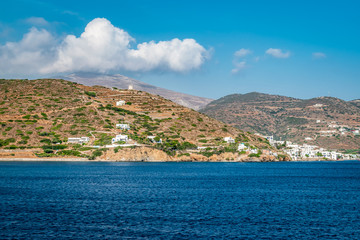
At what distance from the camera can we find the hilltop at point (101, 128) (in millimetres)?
127625

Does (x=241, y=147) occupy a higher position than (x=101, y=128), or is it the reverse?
(x=101, y=128)

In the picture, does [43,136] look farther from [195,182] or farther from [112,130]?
[195,182]

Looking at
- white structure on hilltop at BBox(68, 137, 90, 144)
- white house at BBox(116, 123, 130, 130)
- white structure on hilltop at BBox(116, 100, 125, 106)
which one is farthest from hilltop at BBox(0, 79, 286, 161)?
white house at BBox(116, 123, 130, 130)

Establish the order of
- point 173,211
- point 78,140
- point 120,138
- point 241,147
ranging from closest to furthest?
point 173,211, point 78,140, point 120,138, point 241,147

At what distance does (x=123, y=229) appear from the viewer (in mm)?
31547

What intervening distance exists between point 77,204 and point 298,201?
85.8 feet

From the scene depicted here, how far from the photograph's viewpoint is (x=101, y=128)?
14300cm

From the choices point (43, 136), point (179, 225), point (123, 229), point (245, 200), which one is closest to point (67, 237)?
point (123, 229)

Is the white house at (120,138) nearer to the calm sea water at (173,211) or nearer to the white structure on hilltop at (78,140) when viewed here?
the white structure on hilltop at (78,140)

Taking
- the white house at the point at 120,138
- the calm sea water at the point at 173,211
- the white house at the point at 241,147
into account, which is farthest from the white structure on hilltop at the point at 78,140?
the calm sea water at the point at 173,211

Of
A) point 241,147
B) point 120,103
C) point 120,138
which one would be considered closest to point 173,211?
point 120,138

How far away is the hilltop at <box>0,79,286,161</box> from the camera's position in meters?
128

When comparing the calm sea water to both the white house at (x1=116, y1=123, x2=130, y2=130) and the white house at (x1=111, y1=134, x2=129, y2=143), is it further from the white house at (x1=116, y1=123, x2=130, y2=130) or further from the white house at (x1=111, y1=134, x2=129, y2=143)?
the white house at (x1=116, y1=123, x2=130, y2=130)

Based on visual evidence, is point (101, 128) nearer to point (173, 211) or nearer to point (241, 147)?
point (241, 147)
